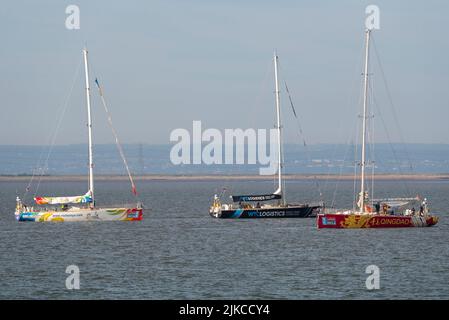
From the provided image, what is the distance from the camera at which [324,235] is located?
79938mm

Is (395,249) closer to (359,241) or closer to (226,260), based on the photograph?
(359,241)

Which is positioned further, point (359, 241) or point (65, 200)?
point (65, 200)

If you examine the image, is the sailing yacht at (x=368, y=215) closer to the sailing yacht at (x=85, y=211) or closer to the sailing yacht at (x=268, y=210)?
the sailing yacht at (x=268, y=210)

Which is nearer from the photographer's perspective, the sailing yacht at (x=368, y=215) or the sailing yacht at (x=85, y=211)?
the sailing yacht at (x=368, y=215)

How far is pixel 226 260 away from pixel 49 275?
463 inches

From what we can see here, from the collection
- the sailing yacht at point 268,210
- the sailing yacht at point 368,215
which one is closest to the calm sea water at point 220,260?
the sailing yacht at point 368,215

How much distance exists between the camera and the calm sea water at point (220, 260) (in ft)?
165

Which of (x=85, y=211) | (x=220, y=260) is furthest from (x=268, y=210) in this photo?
(x=220, y=260)

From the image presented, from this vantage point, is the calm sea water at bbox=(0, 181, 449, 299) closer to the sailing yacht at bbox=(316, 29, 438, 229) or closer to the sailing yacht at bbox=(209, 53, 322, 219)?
the sailing yacht at bbox=(316, 29, 438, 229)
